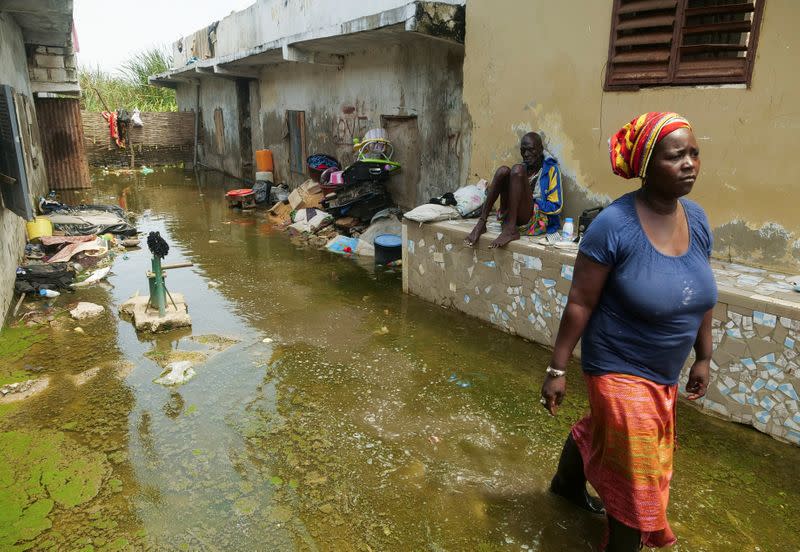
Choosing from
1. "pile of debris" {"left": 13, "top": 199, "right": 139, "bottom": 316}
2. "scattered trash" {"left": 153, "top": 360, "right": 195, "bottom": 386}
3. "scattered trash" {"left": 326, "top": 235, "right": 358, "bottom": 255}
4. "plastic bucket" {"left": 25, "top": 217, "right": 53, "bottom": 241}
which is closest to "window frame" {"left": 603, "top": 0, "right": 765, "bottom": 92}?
"scattered trash" {"left": 153, "top": 360, "right": 195, "bottom": 386}

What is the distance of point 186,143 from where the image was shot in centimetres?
1973

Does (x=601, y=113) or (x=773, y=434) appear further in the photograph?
(x=601, y=113)

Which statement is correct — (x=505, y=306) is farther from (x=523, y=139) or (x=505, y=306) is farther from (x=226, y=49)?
(x=226, y=49)

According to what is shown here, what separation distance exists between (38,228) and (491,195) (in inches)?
258

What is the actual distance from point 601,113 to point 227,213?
8.37m

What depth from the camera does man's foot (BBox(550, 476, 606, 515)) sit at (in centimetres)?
275

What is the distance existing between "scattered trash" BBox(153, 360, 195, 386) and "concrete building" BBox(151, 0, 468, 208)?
13.2ft

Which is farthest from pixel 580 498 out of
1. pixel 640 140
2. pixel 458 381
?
pixel 640 140

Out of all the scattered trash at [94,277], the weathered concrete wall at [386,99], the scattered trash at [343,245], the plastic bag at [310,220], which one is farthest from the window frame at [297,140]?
the scattered trash at [94,277]

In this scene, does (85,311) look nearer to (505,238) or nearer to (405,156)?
(505,238)

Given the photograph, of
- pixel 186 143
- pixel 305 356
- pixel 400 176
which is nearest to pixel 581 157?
pixel 305 356

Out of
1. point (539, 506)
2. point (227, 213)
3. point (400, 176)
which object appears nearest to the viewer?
point (539, 506)

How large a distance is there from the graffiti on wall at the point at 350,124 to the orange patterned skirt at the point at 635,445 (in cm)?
811

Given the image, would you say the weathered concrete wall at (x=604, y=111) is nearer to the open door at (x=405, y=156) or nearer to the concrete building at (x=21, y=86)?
the open door at (x=405, y=156)
